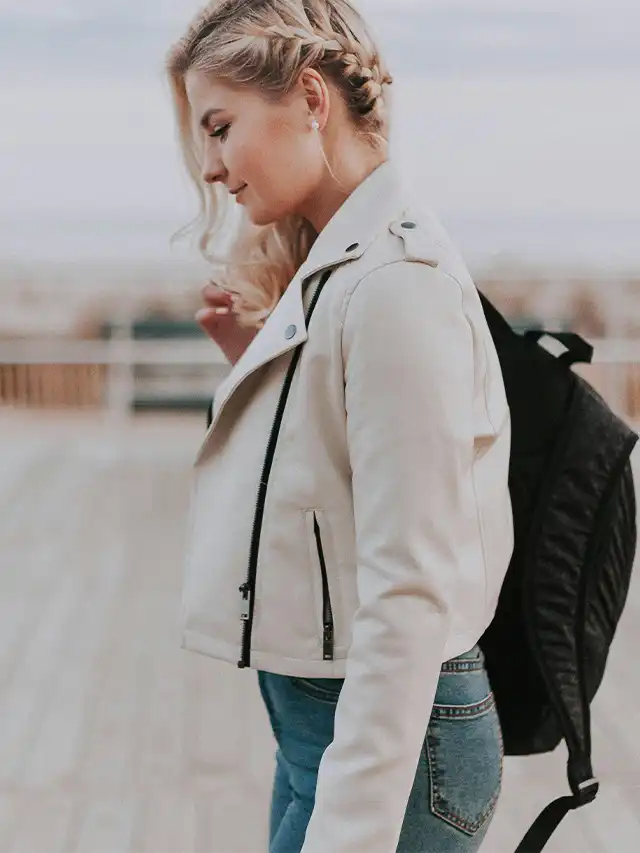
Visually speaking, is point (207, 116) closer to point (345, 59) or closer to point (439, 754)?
point (345, 59)

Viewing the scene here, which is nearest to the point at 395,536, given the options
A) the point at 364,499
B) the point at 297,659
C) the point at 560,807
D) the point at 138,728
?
the point at 364,499

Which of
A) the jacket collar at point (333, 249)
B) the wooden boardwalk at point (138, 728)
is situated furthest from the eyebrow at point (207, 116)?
the wooden boardwalk at point (138, 728)

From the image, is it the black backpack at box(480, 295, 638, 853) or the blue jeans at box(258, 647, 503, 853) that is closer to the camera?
the blue jeans at box(258, 647, 503, 853)

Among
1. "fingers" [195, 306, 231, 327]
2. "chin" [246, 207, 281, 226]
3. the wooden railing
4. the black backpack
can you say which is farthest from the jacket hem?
the wooden railing

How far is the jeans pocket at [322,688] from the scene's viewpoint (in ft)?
2.73

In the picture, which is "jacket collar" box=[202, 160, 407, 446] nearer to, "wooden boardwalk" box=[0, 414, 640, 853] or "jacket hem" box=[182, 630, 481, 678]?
"jacket hem" box=[182, 630, 481, 678]

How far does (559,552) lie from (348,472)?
0.27 meters

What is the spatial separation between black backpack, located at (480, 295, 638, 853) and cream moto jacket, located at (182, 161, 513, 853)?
89mm

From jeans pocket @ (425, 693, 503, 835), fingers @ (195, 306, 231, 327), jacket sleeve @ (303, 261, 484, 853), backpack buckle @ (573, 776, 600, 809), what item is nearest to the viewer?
jacket sleeve @ (303, 261, 484, 853)

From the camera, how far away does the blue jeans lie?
0.81m

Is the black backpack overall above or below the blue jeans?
above

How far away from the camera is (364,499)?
28.6 inches

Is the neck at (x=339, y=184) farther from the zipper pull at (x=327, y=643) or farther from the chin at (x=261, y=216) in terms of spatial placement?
the zipper pull at (x=327, y=643)

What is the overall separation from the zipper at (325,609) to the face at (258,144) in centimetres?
26
